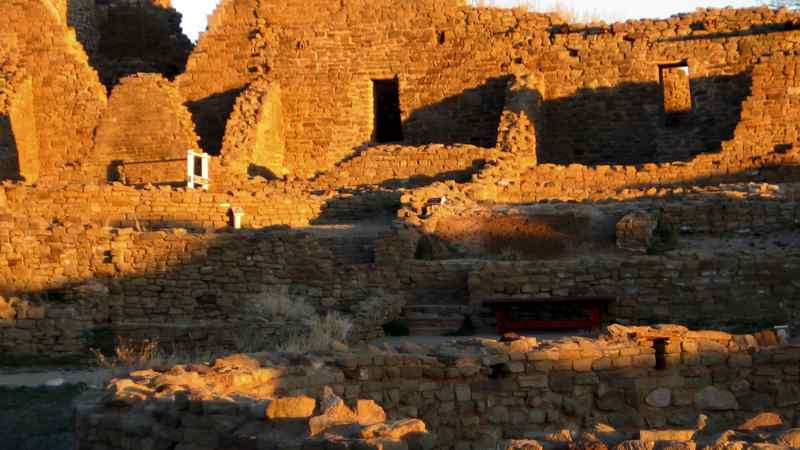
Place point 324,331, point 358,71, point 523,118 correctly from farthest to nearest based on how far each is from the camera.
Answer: point 358,71, point 523,118, point 324,331

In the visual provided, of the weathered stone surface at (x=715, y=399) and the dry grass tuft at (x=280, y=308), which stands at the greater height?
the dry grass tuft at (x=280, y=308)

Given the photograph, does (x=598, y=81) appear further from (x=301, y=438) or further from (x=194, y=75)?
(x=301, y=438)

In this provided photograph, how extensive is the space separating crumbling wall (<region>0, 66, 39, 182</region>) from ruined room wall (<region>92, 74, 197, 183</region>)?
2013 millimetres

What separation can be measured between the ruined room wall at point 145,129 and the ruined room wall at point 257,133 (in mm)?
1091

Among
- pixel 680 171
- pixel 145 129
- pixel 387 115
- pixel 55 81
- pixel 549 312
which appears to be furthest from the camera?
pixel 387 115

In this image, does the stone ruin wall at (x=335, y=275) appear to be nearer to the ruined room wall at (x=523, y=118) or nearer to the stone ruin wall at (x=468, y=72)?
the ruined room wall at (x=523, y=118)

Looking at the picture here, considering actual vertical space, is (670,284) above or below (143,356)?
above

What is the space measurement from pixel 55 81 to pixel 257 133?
521 cm

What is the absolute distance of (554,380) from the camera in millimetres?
10156

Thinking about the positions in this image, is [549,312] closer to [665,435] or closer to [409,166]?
[409,166]

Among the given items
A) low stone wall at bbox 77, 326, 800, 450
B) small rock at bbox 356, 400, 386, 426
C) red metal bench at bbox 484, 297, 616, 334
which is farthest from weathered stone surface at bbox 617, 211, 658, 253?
small rock at bbox 356, 400, 386, 426

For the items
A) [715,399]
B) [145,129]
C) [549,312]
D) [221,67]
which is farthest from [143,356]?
[221,67]

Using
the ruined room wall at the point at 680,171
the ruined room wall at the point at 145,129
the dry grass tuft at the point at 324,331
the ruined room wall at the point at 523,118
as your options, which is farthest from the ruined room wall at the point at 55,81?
the dry grass tuft at the point at 324,331

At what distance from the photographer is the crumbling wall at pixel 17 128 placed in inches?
1059
